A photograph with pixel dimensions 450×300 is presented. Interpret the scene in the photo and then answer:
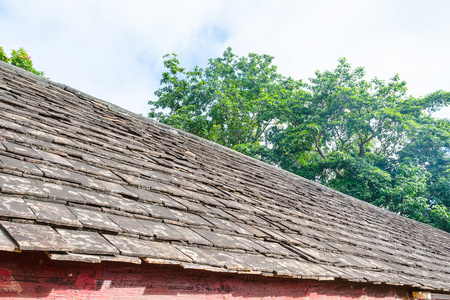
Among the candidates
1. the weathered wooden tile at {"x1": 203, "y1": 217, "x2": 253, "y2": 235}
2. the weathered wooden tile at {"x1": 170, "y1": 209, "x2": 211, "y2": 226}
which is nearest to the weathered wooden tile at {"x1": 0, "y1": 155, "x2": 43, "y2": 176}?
the weathered wooden tile at {"x1": 170, "y1": 209, "x2": 211, "y2": 226}

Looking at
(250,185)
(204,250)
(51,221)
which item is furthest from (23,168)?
(250,185)

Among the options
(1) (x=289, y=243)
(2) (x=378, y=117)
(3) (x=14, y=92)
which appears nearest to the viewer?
(1) (x=289, y=243)

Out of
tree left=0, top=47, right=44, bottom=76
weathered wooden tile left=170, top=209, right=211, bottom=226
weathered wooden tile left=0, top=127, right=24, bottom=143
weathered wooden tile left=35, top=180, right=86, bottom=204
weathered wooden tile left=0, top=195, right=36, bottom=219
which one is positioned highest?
tree left=0, top=47, right=44, bottom=76

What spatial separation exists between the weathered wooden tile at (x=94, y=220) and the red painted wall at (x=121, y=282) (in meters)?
0.20

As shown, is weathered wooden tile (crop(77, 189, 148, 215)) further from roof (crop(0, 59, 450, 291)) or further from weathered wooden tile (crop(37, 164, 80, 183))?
weathered wooden tile (crop(37, 164, 80, 183))

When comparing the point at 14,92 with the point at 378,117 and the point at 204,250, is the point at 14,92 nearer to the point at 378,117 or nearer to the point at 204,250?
the point at 204,250

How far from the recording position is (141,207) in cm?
236

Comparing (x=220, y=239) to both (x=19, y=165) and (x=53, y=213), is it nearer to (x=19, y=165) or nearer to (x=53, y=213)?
(x=53, y=213)

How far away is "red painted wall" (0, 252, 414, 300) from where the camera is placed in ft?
4.91

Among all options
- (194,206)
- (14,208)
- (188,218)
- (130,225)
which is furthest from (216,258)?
(14,208)

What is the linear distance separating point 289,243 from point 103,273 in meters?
2.06

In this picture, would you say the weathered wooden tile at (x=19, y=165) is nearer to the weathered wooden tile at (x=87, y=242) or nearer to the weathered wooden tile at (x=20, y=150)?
the weathered wooden tile at (x=20, y=150)

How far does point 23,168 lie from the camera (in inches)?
79.3

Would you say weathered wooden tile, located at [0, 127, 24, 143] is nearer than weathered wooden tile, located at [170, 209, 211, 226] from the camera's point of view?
Yes
